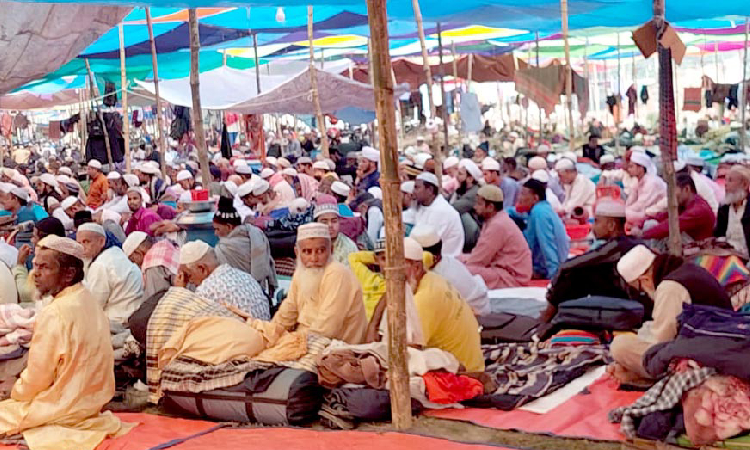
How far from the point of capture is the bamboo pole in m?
4.07

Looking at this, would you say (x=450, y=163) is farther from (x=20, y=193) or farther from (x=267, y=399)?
(x=267, y=399)

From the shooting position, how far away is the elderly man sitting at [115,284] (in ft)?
18.9

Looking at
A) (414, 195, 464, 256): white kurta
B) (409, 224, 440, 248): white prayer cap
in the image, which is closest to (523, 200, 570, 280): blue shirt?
(414, 195, 464, 256): white kurta

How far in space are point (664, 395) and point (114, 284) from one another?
3.17m

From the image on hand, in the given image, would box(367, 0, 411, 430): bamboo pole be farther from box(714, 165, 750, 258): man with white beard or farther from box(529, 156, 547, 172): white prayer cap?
box(529, 156, 547, 172): white prayer cap

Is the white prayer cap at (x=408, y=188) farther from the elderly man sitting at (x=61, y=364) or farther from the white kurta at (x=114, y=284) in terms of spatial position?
the elderly man sitting at (x=61, y=364)

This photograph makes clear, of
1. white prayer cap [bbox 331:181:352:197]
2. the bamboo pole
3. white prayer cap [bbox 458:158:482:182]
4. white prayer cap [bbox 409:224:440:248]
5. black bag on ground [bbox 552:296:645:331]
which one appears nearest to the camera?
the bamboo pole

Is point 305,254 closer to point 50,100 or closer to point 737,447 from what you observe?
point 737,447

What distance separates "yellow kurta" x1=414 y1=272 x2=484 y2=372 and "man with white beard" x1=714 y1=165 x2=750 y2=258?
2.53 meters

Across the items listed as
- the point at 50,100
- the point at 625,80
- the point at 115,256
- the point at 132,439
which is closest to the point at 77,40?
the point at 115,256

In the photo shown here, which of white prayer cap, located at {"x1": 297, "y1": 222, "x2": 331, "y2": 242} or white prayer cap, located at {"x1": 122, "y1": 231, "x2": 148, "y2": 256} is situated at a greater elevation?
white prayer cap, located at {"x1": 297, "y1": 222, "x2": 331, "y2": 242}

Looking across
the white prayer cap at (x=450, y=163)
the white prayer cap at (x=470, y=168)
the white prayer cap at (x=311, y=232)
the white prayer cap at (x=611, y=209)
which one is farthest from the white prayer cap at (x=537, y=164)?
the white prayer cap at (x=311, y=232)

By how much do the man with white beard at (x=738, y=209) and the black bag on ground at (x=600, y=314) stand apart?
149cm

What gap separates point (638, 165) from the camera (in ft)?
29.3
